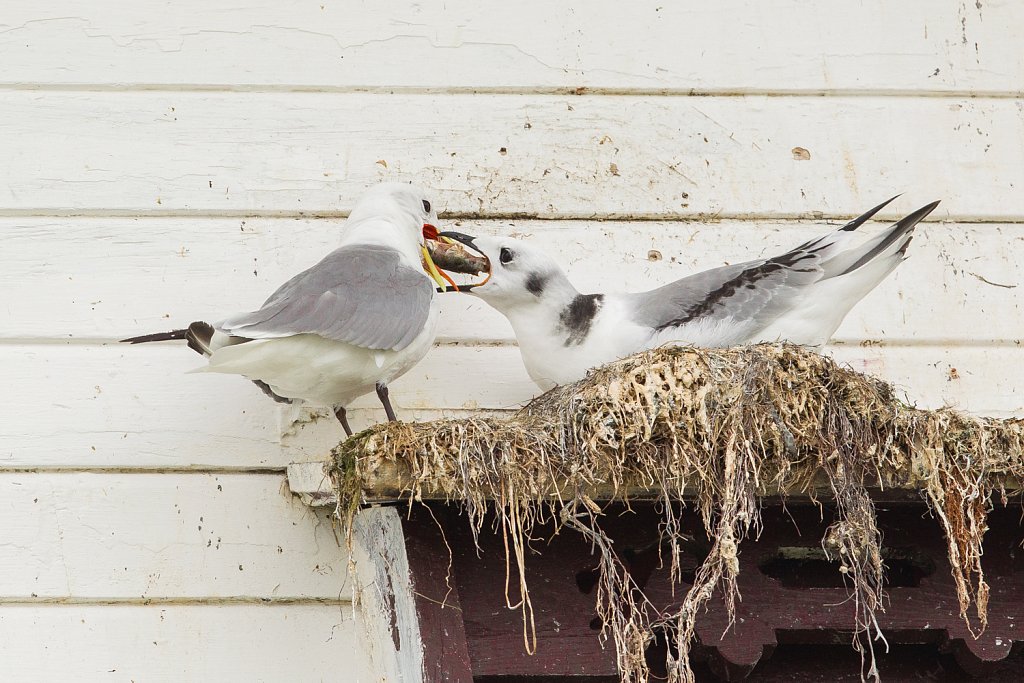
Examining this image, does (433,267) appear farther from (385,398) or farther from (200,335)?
(200,335)

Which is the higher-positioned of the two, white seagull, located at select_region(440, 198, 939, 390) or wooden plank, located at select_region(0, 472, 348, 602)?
white seagull, located at select_region(440, 198, 939, 390)

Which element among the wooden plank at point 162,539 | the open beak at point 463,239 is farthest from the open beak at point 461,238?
the wooden plank at point 162,539

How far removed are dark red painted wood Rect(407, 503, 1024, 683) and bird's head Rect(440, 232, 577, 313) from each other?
23.1 inches

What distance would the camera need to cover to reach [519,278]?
2645 mm

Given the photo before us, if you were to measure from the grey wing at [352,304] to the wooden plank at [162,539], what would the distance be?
0.49 metres

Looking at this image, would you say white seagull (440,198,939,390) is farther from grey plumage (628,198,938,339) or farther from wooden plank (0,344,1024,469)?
wooden plank (0,344,1024,469)

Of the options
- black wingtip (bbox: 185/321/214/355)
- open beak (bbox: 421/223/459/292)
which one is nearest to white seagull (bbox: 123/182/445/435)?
black wingtip (bbox: 185/321/214/355)

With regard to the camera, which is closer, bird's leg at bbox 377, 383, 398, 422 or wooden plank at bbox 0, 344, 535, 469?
bird's leg at bbox 377, 383, 398, 422

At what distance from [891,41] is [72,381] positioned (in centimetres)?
215

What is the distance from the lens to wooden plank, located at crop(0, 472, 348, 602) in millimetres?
2543

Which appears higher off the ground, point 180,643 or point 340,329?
point 340,329

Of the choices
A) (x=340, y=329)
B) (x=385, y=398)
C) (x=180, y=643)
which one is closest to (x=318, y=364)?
(x=340, y=329)

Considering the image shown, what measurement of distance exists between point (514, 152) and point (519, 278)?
1.31 feet

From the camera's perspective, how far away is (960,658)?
224 centimetres
